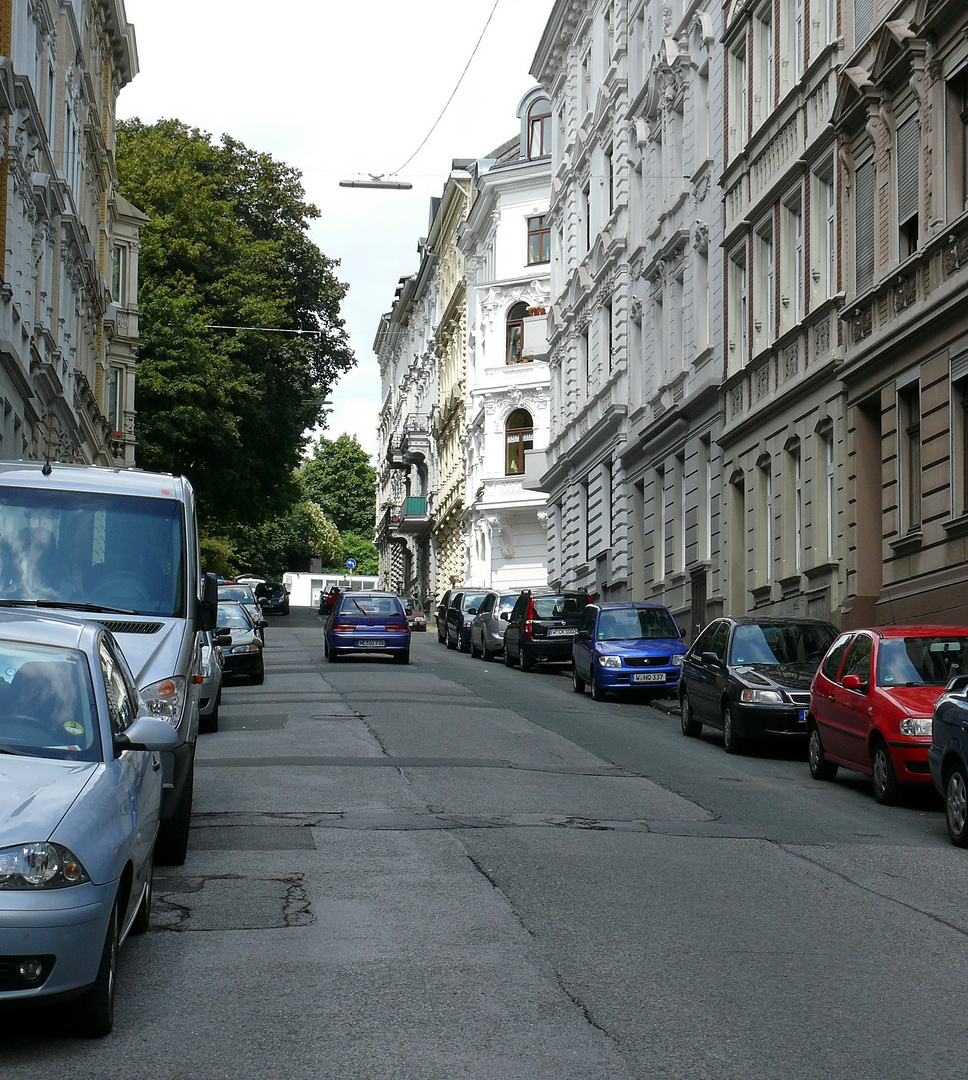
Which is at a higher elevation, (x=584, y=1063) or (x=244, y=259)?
(x=244, y=259)

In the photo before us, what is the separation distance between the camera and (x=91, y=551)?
1160cm

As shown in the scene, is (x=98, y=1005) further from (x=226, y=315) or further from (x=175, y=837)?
(x=226, y=315)

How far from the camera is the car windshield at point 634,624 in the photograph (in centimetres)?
2766

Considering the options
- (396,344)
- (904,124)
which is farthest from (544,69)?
(396,344)

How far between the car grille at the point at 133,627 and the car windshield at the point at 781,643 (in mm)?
9626

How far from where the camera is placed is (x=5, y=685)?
7.27 metres

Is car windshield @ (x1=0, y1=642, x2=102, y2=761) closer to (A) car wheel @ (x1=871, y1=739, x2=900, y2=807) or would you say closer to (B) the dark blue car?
(B) the dark blue car

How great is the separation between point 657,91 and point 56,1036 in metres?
35.7

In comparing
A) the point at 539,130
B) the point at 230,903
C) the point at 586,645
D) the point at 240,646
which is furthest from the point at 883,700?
the point at 539,130

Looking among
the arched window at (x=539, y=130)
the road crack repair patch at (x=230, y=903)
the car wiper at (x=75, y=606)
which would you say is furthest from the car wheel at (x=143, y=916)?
the arched window at (x=539, y=130)

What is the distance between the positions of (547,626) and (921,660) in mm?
20183

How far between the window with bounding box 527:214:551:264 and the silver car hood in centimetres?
5998

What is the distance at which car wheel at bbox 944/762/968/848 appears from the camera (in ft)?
38.7

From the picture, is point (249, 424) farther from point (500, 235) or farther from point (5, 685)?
point (5, 685)
